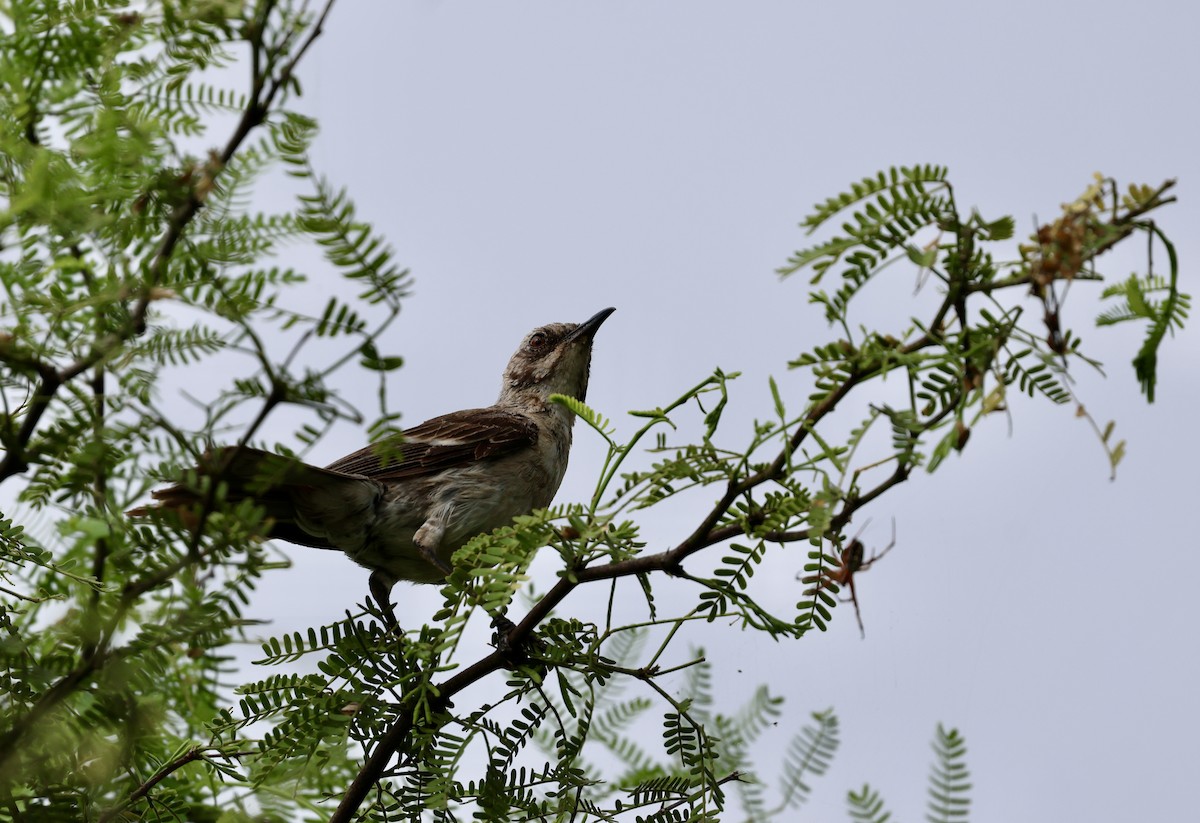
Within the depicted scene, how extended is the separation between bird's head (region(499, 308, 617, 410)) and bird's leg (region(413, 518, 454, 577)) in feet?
4.70

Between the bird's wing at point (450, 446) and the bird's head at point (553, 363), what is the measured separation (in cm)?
83

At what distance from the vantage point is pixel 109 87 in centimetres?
272

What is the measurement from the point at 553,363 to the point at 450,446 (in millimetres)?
1388

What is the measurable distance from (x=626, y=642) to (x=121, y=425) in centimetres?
278

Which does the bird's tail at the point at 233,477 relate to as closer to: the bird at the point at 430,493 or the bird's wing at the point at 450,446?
the bird at the point at 430,493

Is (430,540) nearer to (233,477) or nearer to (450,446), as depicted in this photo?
(450,446)

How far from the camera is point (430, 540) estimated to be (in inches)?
203

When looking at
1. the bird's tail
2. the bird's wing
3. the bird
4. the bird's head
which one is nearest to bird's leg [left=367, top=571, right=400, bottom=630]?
the bird

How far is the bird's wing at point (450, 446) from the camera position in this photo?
532 centimetres

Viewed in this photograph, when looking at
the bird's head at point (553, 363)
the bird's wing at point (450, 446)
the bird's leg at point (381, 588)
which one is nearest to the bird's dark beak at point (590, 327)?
the bird's head at point (553, 363)

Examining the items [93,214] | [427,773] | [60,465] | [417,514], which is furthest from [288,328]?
[417,514]

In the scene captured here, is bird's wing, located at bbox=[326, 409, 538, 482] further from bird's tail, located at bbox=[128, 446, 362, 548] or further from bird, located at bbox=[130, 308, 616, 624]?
bird's tail, located at bbox=[128, 446, 362, 548]

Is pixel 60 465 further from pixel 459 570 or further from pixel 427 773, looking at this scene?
pixel 427 773

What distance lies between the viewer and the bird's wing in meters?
5.32
